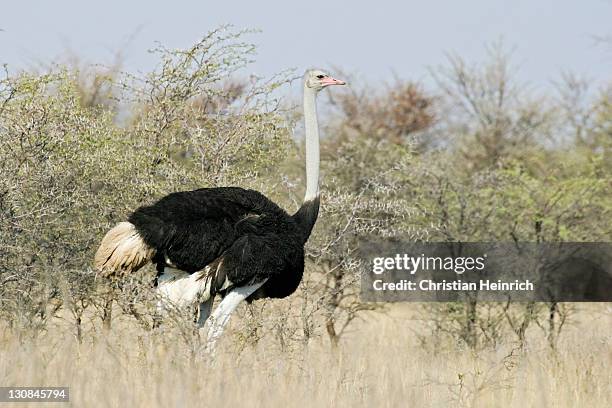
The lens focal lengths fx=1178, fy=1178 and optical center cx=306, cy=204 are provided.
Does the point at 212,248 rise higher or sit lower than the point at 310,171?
lower

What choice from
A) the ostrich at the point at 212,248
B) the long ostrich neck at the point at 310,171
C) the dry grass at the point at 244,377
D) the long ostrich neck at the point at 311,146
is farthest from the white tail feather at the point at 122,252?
the long ostrich neck at the point at 311,146

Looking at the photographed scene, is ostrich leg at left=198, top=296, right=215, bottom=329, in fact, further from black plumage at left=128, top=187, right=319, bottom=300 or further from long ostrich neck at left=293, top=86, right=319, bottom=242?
long ostrich neck at left=293, top=86, right=319, bottom=242

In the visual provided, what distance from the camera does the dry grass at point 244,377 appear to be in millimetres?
4801

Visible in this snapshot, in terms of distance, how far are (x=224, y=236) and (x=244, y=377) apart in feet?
6.71

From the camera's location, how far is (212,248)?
699 centimetres

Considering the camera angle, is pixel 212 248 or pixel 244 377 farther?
pixel 212 248

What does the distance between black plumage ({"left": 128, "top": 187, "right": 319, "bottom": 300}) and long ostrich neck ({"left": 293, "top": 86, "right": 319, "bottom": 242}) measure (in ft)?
1.08

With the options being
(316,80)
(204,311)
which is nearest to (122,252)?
(204,311)

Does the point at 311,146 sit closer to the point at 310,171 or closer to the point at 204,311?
the point at 310,171

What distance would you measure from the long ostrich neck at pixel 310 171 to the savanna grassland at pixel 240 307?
0.40 m

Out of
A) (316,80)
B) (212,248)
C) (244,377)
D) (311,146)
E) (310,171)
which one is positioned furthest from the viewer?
(316,80)

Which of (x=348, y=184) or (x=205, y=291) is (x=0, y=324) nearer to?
(x=205, y=291)

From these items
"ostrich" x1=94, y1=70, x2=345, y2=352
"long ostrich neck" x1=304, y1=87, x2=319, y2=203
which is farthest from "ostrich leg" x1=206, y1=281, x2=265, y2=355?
"long ostrich neck" x1=304, y1=87, x2=319, y2=203

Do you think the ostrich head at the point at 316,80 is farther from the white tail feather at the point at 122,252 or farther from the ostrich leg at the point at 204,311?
the white tail feather at the point at 122,252
